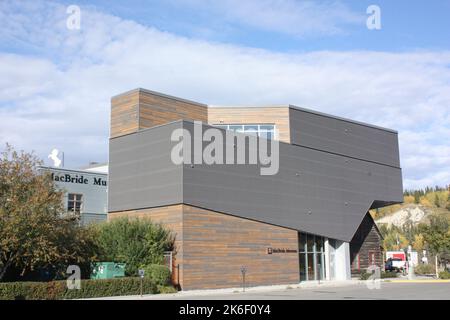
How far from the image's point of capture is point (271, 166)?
1619 inches

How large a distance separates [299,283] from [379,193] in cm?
1422

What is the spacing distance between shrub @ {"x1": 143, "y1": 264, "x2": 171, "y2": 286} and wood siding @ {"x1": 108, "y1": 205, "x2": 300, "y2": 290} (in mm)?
1658

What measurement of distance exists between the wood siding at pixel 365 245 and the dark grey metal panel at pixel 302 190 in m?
3.56

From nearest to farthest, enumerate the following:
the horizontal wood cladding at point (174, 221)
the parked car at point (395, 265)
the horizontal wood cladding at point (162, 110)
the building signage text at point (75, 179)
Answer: the horizontal wood cladding at point (174, 221) → the horizontal wood cladding at point (162, 110) → the building signage text at point (75, 179) → the parked car at point (395, 265)

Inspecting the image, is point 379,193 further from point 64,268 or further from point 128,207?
point 64,268

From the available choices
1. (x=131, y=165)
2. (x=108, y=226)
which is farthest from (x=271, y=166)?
(x=108, y=226)

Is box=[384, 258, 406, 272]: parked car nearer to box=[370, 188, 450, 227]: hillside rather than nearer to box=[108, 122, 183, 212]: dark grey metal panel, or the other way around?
box=[108, 122, 183, 212]: dark grey metal panel

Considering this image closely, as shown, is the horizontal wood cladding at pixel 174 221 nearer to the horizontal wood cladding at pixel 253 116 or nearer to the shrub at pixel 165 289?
the shrub at pixel 165 289

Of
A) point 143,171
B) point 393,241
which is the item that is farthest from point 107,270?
point 393,241

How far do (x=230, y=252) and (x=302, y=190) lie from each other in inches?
359

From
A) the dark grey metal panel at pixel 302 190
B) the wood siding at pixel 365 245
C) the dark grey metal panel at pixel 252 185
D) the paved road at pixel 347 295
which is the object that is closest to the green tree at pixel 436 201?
the wood siding at pixel 365 245

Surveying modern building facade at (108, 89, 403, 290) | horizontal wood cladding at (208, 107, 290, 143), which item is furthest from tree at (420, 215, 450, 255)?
horizontal wood cladding at (208, 107, 290, 143)

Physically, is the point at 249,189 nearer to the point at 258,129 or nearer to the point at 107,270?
the point at 258,129

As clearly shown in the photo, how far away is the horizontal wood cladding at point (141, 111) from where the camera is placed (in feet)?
130
